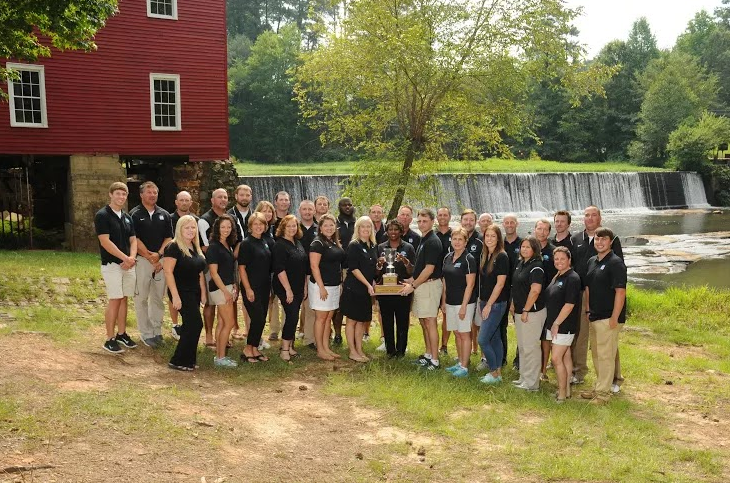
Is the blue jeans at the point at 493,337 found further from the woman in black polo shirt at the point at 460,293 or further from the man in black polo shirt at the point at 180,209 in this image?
the man in black polo shirt at the point at 180,209

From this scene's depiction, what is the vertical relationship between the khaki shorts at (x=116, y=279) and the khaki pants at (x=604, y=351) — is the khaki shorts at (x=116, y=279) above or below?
above

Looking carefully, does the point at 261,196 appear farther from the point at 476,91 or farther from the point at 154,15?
the point at 476,91

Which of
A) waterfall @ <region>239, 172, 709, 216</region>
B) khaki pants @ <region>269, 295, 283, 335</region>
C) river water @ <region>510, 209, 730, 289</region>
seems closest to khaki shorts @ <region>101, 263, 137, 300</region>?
khaki pants @ <region>269, 295, 283, 335</region>

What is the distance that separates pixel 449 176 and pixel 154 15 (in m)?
14.3

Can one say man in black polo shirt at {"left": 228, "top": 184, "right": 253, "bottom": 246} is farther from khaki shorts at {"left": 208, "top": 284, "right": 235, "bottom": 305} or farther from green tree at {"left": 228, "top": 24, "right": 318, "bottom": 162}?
green tree at {"left": 228, "top": 24, "right": 318, "bottom": 162}

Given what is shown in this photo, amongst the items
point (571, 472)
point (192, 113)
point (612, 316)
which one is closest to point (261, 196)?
point (192, 113)

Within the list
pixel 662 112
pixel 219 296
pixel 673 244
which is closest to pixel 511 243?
pixel 219 296

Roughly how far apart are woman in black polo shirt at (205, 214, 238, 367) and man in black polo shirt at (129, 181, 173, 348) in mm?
795

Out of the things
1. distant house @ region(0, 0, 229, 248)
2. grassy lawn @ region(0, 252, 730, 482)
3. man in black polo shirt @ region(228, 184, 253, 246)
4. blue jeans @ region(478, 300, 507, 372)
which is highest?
distant house @ region(0, 0, 229, 248)

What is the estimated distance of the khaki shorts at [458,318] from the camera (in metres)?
7.21

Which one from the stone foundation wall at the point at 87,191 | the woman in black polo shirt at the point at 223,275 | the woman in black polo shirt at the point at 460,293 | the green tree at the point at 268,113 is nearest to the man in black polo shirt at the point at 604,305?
the woman in black polo shirt at the point at 460,293

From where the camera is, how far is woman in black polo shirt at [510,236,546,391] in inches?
265

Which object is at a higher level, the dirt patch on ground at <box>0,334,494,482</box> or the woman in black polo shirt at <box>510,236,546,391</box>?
the woman in black polo shirt at <box>510,236,546,391</box>

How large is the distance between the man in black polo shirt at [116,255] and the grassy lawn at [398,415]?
42cm
